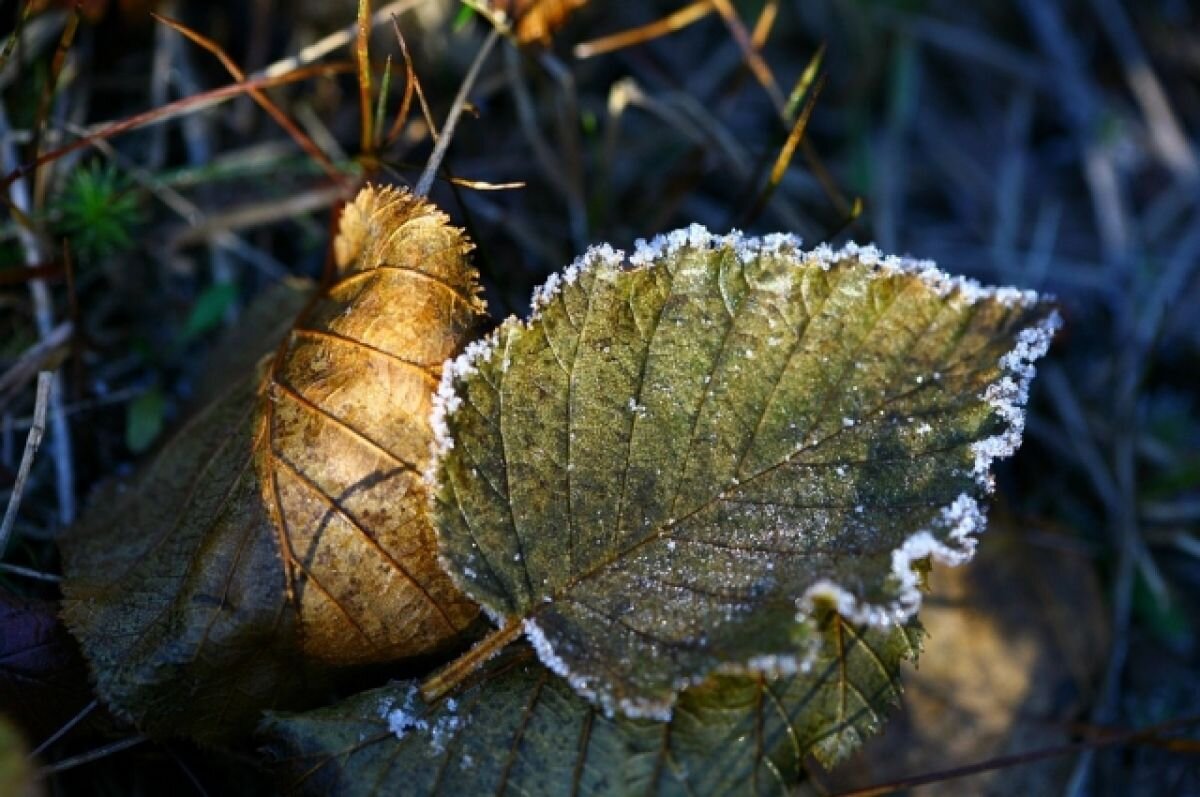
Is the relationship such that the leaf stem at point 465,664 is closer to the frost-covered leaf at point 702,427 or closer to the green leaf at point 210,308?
the frost-covered leaf at point 702,427

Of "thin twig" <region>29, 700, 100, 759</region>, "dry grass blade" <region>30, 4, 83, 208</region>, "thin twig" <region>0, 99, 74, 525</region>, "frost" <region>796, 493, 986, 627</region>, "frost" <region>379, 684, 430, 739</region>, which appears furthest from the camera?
"thin twig" <region>0, 99, 74, 525</region>

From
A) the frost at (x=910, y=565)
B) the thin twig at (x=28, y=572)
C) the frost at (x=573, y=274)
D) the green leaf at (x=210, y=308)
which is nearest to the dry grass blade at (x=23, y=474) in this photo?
the thin twig at (x=28, y=572)

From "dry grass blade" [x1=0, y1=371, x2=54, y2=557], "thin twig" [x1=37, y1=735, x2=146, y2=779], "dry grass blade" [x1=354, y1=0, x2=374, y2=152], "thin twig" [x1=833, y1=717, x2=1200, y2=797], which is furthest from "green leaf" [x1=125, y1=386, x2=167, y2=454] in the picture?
"thin twig" [x1=833, y1=717, x2=1200, y2=797]

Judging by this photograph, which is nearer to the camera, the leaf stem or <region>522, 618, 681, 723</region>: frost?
<region>522, 618, 681, 723</region>: frost

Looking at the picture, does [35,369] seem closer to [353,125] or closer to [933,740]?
[353,125]

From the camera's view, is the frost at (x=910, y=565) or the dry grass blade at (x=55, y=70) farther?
the dry grass blade at (x=55, y=70)

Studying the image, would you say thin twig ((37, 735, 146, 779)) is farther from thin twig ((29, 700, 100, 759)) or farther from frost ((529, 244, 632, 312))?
frost ((529, 244, 632, 312))
